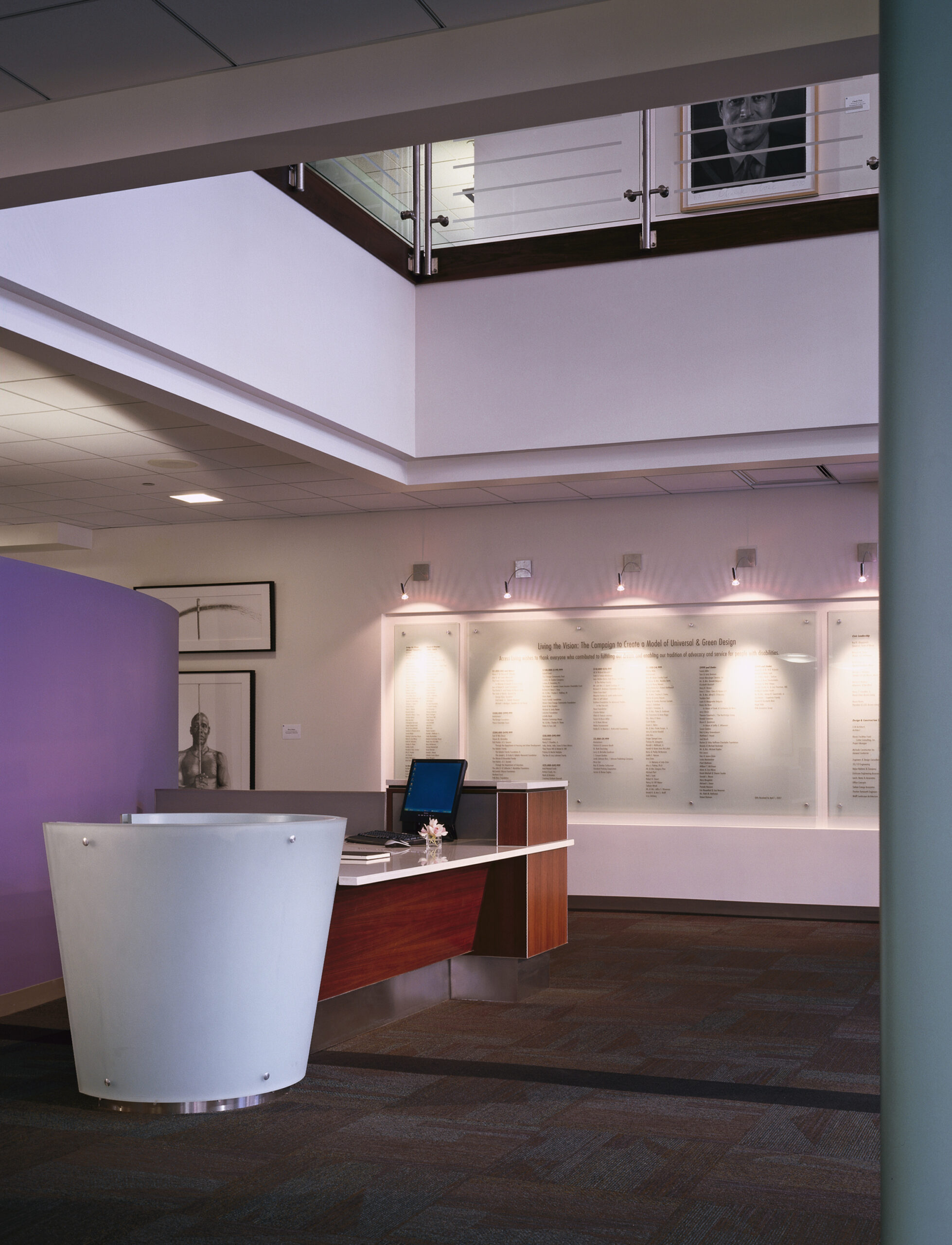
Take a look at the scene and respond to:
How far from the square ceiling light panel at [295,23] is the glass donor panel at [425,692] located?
6.60 meters

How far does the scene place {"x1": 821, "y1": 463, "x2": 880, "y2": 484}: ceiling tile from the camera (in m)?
8.60

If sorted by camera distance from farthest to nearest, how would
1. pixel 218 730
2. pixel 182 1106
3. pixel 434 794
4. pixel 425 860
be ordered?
pixel 218 730 < pixel 434 794 < pixel 425 860 < pixel 182 1106

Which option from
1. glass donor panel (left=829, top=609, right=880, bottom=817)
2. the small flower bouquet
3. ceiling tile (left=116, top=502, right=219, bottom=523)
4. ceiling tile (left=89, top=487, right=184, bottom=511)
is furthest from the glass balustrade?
the small flower bouquet

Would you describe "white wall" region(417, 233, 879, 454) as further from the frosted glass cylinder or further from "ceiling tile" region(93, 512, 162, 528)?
the frosted glass cylinder

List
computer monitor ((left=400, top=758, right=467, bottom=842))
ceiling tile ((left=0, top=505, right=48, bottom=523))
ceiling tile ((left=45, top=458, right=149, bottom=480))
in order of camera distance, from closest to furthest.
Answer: computer monitor ((left=400, top=758, right=467, bottom=842)), ceiling tile ((left=45, top=458, right=149, bottom=480)), ceiling tile ((left=0, top=505, right=48, bottom=523))

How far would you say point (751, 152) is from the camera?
7953 mm

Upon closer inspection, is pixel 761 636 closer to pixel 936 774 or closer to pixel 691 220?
pixel 691 220

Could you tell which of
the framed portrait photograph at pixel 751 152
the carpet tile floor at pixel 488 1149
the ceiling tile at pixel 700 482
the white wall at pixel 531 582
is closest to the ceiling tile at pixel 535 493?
the white wall at pixel 531 582

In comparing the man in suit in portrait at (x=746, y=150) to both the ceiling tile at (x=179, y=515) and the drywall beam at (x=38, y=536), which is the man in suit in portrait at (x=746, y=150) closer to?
the ceiling tile at (x=179, y=515)

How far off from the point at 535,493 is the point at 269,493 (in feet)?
6.41

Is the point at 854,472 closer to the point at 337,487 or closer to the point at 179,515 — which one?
the point at 337,487

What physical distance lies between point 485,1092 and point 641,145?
19.3 feet

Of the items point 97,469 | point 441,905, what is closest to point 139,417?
point 97,469

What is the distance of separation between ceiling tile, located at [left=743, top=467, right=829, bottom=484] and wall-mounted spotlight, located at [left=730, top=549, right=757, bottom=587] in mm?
526
